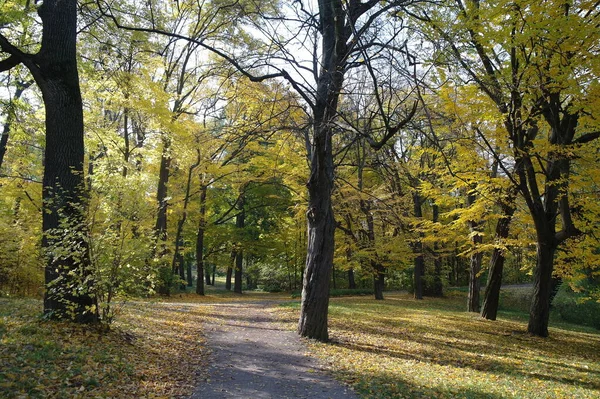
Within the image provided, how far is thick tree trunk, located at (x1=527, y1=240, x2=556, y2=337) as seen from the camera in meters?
10.9

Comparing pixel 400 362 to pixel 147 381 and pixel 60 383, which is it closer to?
pixel 147 381

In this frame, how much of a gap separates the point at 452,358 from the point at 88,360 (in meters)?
6.62

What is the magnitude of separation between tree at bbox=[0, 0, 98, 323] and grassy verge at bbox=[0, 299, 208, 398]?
42cm

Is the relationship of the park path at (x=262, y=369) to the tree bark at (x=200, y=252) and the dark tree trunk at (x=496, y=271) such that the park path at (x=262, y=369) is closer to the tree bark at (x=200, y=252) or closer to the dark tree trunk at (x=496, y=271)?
the dark tree trunk at (x=496, y=271)

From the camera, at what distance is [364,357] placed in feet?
24.1

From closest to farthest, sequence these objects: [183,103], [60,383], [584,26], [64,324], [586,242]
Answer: [60,383], [64,324], [584,26], [586,242], [183,103]

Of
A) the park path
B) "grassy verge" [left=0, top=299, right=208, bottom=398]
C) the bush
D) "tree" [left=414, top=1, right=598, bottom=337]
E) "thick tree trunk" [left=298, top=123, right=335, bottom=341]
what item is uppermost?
"tree" [left=414, top=1, right=598, bottom=337]

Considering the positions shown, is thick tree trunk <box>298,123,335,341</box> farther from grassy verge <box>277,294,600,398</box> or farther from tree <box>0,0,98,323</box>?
tree <box>0,0,98,323</box>

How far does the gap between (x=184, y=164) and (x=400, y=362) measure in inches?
496

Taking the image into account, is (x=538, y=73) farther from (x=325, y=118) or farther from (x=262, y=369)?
(x=262, y=369)

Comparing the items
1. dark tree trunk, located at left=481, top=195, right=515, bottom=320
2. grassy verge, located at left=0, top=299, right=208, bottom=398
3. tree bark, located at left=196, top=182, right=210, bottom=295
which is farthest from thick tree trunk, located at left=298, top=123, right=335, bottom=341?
tree bark, located at left=196, top=182, right=210, bottom=295

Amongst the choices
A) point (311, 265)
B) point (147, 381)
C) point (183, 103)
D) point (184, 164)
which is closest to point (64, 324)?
point (147, 381)

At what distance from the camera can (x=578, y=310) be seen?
1867 centimetres

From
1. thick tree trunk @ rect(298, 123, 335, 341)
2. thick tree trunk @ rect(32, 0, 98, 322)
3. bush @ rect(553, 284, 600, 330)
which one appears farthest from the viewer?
bush @ rect(553, 284, 600, 330)
